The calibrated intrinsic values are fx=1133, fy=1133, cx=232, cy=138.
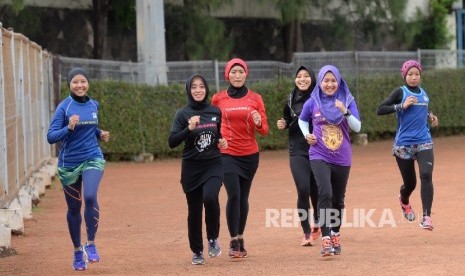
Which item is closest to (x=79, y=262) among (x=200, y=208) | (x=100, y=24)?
(x=200, y=208)

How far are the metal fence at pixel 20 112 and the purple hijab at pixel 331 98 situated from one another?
396cm

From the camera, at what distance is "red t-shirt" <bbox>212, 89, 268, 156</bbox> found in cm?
1083

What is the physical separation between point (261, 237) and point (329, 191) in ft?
6.38

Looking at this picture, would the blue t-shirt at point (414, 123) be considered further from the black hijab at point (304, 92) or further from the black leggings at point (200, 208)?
the black leggings at point (200, 208)

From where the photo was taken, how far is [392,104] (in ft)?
39.7

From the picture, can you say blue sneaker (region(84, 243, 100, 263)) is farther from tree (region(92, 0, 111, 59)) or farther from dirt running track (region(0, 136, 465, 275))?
tree (region(92, 0, 111, 59))

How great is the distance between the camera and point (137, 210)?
53.1 feet

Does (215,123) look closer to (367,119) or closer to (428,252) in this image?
(428,252)

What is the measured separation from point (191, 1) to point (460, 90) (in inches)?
335

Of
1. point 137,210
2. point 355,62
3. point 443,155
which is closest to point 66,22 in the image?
point 355,62

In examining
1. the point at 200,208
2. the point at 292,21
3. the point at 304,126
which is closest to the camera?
the point at 200,208

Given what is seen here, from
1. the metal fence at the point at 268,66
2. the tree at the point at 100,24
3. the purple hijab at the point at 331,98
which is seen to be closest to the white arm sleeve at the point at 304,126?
the purple hijab at the point at 331,98

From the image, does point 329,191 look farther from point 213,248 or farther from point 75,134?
point 75,134

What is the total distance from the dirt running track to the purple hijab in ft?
4.24
